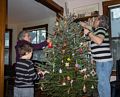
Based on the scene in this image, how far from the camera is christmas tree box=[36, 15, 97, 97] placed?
3.45m

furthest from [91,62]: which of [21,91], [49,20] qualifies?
[49,20]

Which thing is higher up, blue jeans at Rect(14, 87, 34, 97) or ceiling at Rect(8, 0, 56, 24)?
ceiling at Rect(8, 0, 56, 24)

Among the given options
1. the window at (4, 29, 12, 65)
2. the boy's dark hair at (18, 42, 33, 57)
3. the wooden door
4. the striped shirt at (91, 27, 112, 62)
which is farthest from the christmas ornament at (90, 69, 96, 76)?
the window at (4, 29, 12, 65)

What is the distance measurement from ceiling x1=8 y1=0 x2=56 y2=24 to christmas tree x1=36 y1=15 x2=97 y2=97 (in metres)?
2.58

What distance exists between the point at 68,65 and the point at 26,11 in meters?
3.69

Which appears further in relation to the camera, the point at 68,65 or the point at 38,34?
the point at 38,34

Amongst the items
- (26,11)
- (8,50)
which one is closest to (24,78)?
(26,11)

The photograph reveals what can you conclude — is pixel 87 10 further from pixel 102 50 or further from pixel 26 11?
pixel 102 50

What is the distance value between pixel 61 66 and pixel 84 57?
0.39m

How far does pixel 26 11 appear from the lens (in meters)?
6.76

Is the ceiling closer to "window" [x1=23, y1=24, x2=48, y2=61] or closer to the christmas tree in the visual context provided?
"window" [x1=23, y1=24, x2=48, y2=61]

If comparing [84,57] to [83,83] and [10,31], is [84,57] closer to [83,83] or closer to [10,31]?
[83,83]

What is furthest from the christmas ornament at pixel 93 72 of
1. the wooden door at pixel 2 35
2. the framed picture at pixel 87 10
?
the framed picture at pixel 87 10

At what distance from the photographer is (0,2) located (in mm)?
3924
